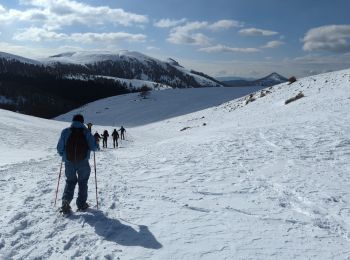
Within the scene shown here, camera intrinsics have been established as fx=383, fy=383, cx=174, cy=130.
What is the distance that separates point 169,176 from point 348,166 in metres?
5.61

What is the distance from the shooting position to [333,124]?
19109 mm

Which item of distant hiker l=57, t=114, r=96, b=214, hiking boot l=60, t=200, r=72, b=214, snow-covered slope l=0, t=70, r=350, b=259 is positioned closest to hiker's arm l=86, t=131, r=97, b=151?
distant hiker l=57, t=114, r=96, b=214

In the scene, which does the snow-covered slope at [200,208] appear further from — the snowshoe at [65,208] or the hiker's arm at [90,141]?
the hiker's arm at [90,141]

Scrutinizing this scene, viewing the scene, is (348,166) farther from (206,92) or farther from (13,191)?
(206,92)

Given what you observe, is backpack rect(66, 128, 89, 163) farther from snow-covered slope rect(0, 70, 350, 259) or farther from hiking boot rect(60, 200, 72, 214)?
snow-covered slope rect(0, 70, 350, 259)

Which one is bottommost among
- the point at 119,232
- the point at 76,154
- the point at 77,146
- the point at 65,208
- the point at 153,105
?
the point at 119,232

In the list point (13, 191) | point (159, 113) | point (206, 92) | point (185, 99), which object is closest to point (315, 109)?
point (13, 191)

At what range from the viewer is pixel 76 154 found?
26.2 feet

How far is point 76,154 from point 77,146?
17cm

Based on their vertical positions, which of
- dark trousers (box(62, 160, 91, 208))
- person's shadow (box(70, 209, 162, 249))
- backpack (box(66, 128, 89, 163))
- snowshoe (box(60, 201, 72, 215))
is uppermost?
backpack (box(66, 128, 89, 163))

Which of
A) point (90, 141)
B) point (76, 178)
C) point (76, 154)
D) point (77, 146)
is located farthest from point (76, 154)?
point (76, 178)

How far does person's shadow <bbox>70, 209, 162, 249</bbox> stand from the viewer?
647 cm

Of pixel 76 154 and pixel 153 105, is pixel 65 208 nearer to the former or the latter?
pixel 76 154

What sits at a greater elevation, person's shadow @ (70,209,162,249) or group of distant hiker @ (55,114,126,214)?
group of distant hiker @ (55,114,126,214)
